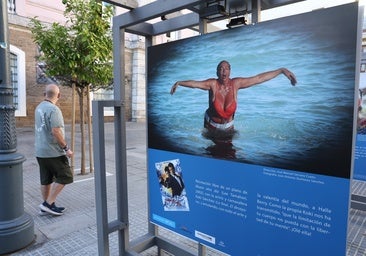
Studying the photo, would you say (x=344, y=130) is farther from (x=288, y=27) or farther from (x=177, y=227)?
(x=177, y=227)

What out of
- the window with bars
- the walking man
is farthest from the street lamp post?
the window with bars

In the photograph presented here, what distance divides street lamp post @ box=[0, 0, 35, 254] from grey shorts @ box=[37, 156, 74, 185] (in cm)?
76

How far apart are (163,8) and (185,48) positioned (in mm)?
353

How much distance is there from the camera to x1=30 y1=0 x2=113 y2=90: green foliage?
5.69 meters

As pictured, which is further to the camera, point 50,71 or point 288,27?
point 50,71

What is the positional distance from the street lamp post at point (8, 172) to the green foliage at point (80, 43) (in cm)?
249

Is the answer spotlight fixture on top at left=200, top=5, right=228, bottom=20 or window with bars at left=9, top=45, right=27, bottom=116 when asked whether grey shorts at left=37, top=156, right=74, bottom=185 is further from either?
window with bars at left=9, top=45, right=27, bottom=116

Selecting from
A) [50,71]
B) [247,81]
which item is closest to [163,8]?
[247,81]

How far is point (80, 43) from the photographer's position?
575 centimetres

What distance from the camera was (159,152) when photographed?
8.61 ft

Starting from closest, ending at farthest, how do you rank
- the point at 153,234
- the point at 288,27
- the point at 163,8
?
the point at 288,27 → the point at 163,8 → the point at 153,234

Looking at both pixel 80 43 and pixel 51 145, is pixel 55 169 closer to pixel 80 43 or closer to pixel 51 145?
pixel 51 145

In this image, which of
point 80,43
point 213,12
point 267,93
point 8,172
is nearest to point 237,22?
point 213,12

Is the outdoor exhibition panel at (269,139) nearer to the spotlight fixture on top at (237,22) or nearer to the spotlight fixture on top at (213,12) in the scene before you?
the spotlight fixture on top at (237,22)
